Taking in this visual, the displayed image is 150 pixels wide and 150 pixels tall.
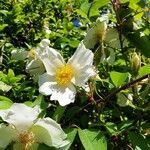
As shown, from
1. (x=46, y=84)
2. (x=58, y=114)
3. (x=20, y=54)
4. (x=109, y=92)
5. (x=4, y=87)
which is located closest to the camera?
(x=58, y=114)

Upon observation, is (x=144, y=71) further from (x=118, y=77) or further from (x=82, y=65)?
(x=82, y=65)

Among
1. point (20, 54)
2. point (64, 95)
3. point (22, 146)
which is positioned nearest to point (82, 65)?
point (64, 95)

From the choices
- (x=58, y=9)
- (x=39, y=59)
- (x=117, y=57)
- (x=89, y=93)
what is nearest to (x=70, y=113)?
(x=89, y=93)

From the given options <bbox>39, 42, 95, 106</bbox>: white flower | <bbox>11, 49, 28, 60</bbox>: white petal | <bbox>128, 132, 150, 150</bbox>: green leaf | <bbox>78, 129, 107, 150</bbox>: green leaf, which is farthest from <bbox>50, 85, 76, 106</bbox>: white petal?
<bbox>11, 49, 28, 60</bbox>: white petal

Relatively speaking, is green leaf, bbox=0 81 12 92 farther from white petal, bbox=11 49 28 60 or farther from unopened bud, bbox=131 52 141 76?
unopened bud, bbox=131 52 141 76

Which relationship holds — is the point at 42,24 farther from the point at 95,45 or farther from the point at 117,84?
the point at 117,84

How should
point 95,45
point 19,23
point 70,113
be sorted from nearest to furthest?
point 70,113
point 95,45
point 19,23
